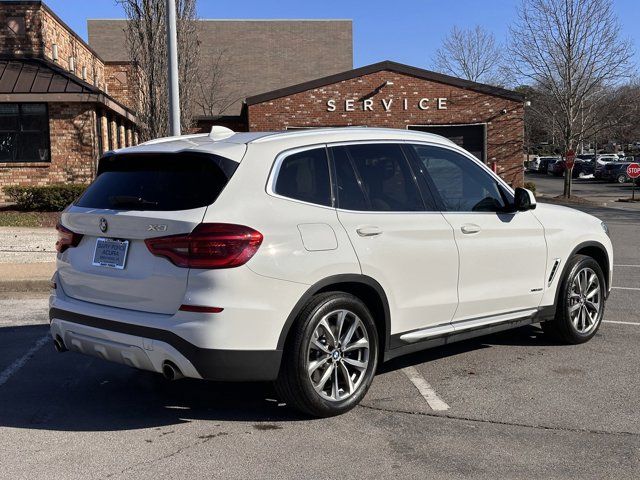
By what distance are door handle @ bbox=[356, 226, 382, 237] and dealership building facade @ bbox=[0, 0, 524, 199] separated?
1665 centimetres

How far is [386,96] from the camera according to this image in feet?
93.6

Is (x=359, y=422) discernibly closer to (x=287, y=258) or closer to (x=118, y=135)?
(x=287, y=258)

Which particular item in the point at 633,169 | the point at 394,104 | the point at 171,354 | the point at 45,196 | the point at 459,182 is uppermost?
the point at 394,104

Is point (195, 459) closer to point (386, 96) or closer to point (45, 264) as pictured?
point (45, 264)

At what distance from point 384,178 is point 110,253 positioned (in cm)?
193

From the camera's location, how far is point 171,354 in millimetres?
3932

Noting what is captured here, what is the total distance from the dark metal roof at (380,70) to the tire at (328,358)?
80.7 ft

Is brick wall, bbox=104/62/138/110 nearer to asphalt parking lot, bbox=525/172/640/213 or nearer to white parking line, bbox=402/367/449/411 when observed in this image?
asphalt parking lot, bbox=525/172/640/213

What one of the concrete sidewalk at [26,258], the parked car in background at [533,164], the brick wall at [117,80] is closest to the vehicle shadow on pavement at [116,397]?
the concrete sidewalk at [26,258]

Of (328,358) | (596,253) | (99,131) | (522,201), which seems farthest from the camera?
(99,131)

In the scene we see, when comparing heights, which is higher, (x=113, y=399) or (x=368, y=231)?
Answer: (x=368, y=231)

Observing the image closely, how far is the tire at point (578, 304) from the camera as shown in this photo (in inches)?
238

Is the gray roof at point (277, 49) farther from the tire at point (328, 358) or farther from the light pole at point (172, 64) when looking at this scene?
the tire at point (328, 358)

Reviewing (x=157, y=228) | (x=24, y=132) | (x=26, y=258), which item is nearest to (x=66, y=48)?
(x=24, y=132)
